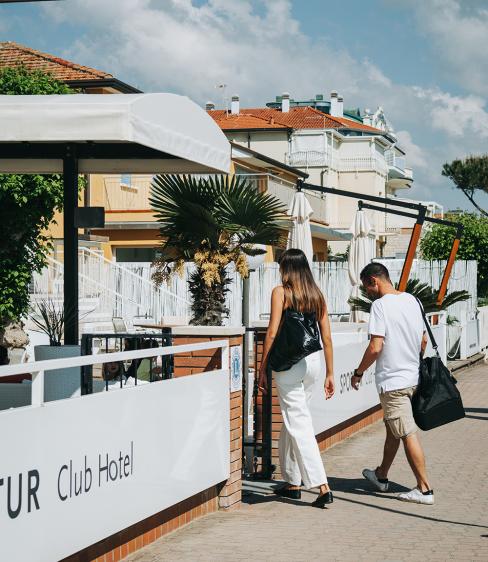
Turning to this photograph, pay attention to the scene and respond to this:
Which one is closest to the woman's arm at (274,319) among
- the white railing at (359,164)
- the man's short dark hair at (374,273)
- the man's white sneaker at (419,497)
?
the man's short dark hair at (374,273)

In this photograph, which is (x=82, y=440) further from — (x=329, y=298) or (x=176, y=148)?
(x=329, y=298)

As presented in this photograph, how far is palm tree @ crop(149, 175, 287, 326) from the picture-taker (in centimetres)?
1396

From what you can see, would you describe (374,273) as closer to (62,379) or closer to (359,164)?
(62,379)

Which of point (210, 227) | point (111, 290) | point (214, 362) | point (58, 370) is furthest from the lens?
point (111, 290)

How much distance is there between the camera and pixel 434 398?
30.3 ft

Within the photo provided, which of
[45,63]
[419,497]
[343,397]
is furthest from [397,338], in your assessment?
[45,63]

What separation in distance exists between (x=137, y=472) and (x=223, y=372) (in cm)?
185

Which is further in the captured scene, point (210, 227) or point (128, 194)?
point (128, 194)

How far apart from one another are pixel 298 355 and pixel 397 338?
3.47ft

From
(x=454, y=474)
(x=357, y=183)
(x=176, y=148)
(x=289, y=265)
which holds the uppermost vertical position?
(x=357, y=183)

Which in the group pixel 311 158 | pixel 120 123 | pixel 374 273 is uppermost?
pixel 311 158

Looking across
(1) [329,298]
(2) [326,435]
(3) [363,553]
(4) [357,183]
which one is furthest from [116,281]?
(4) [357,183]

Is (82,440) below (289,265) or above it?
below

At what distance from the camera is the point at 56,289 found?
1020 inches
